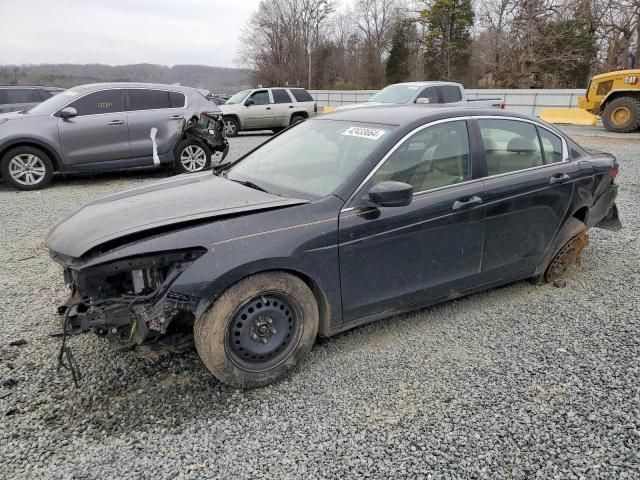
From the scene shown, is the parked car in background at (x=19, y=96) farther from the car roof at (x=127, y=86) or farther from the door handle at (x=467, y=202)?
the door handle at (x=467, y=202)

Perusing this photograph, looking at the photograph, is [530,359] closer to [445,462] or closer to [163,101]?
[445,462]

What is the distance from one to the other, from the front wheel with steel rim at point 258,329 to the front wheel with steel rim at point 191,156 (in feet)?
22.4

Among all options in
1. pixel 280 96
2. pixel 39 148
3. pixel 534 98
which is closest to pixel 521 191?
pixel 39 148

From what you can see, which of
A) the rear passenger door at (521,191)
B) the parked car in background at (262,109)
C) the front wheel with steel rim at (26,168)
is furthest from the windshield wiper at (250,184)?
the parked car in background at (262,109)

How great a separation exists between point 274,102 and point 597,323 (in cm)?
1467

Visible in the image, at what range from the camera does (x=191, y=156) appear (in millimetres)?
9258

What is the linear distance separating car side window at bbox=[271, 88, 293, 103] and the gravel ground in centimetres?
1400

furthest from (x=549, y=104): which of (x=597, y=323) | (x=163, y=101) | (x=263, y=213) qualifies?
(x=263, y=213)

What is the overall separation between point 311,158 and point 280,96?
14.1 m

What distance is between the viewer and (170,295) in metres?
2.51

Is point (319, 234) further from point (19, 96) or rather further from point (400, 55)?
point (400, 55)

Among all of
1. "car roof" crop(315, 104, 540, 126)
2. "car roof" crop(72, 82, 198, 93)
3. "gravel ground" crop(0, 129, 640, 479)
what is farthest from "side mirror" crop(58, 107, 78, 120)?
"car roof" crop(315, 104, 540, 126)

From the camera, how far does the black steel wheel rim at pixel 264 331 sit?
270 centimetres

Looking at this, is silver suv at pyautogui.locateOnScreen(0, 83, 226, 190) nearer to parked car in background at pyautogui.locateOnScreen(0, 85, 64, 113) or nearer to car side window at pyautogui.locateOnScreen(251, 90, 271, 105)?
parked car in background at pyautogui.locateOnScreen(0, 85, 64, 113)
